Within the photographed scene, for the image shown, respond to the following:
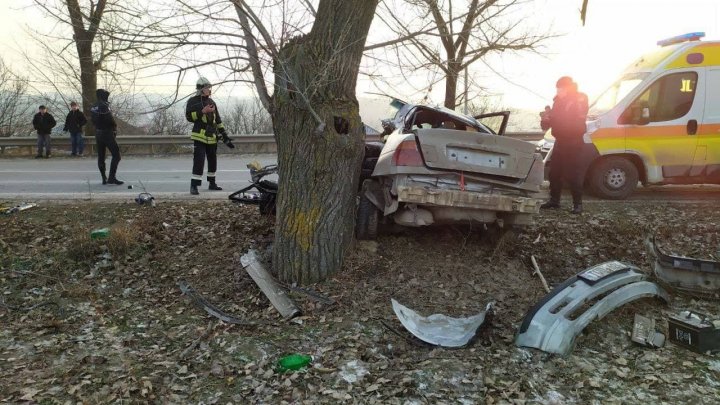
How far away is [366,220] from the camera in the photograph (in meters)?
5.63

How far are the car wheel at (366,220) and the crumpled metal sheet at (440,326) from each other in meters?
1.18

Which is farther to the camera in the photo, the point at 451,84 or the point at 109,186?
the point at 109,186

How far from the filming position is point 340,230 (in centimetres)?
523

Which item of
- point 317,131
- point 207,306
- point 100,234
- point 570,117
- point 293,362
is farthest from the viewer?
point 570,117

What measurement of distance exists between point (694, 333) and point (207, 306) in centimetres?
398

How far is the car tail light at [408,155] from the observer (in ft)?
16.8

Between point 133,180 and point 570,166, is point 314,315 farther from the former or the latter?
point 133,180

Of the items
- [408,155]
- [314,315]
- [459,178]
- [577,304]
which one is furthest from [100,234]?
[577,304]

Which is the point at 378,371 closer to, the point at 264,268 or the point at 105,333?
the point at 264,268

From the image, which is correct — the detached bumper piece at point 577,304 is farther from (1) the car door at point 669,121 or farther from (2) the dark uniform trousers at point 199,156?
(2) the dark uniform trousers at point 199,156

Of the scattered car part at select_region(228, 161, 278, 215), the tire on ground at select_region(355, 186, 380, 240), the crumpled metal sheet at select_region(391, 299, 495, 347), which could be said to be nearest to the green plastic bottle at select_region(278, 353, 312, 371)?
the crumpled metal sheet at select_region(391, 299, 495, 347)

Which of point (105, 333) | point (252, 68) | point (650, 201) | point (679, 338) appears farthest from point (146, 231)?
point (650, 201)

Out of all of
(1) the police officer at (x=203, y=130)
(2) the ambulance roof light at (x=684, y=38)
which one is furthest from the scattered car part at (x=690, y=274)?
(1) the police officer at (x=203, y=130)

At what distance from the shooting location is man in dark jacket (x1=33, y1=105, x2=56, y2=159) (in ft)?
51.1
